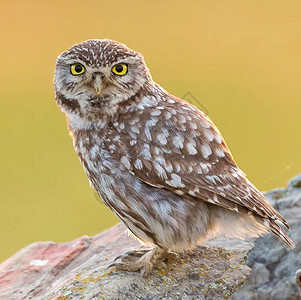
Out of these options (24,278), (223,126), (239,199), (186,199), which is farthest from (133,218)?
(223,126)

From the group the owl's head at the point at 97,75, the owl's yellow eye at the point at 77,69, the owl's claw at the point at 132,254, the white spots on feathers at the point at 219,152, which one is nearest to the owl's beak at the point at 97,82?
the owl's head at the point at 97,75

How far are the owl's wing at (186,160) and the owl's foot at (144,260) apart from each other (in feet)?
1.80

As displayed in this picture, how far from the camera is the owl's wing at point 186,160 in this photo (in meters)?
5.02

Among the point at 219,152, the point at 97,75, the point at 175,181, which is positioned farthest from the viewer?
the point at 219,152

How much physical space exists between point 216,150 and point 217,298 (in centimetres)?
101

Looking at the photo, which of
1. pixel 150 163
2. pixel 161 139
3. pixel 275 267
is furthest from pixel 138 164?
pixel 275 267

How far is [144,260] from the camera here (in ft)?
17.1

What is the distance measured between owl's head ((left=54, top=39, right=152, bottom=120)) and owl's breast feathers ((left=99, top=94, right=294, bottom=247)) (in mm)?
177

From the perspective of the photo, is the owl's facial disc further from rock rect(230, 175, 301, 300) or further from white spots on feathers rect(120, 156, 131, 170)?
rock rect(230, 175, 301, 300)

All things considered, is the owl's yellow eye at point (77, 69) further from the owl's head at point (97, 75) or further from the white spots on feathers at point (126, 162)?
the white spots on feathers at point (126, 162)

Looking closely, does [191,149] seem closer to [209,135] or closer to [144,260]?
[209,135]

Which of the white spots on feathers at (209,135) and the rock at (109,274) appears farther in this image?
the white spots on feathers at (209,135)

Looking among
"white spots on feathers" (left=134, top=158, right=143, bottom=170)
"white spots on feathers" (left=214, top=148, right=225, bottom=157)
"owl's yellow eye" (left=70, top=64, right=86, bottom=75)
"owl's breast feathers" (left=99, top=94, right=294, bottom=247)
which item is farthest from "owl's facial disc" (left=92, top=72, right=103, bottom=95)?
"white spots on feathers" (left=214, top=148, right=225, bottom=157)

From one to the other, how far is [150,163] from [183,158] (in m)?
0.23
